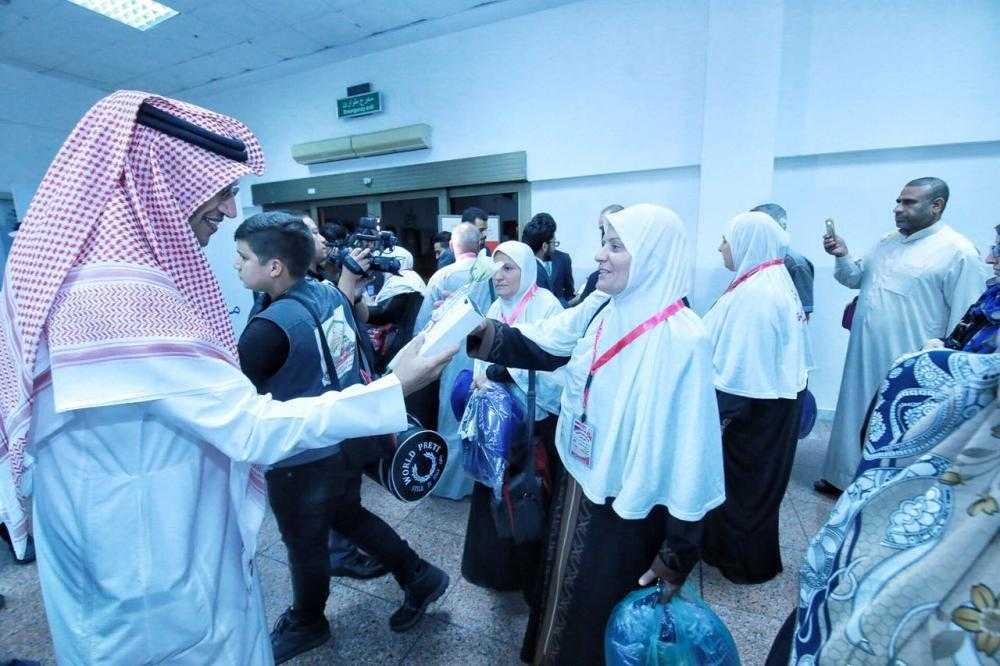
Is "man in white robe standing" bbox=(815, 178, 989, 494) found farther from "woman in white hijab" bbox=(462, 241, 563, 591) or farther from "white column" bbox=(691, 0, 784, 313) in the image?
"woman in white hijab" bbox=(462, 241, 563, 591)

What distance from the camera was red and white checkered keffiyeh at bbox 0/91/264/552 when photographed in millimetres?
691

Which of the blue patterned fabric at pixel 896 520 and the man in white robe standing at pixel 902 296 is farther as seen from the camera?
the man in white robe standing at pixel 902 296

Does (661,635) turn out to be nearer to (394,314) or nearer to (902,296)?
(394,314)

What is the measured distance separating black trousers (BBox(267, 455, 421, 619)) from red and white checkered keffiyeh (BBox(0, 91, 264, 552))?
23.8 inches

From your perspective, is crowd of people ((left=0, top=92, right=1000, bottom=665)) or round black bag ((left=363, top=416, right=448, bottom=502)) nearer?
crowd of people ((left=0, top=92, right=1000, bottom=665))

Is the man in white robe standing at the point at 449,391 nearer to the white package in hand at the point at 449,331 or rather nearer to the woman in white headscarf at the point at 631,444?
the woman in white headscarf at the point at 631,444

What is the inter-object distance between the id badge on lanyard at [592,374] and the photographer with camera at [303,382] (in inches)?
25.3

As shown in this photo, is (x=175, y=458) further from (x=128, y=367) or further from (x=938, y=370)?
(x=938, y=370)

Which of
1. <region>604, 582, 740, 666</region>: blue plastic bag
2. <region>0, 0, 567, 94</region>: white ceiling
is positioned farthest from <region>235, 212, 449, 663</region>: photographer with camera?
<region>0, 0, 567, 94</region>: white ceiling

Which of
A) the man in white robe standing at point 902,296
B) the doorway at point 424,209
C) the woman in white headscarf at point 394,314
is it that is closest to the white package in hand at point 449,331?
the woman in white headscarf at point 394,314

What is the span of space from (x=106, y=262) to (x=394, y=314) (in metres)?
1.86

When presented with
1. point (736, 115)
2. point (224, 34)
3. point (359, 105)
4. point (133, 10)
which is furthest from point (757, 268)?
point (133, 10)

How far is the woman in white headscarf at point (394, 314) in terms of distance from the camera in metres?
2.55

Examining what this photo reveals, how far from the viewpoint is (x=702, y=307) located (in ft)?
11.7
